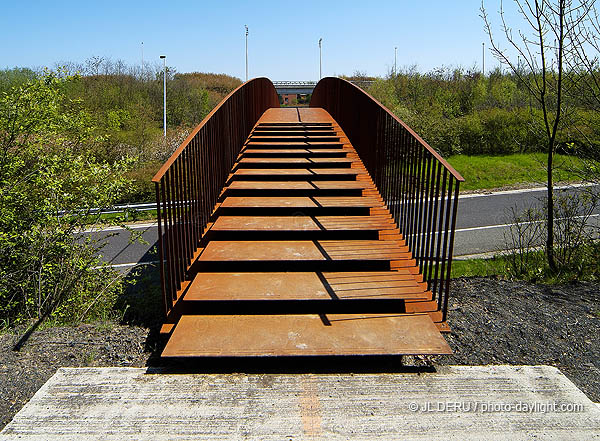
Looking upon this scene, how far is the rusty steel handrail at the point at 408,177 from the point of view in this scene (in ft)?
13.3

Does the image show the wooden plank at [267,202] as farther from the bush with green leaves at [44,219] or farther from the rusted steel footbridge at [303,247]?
the bush with green leaves at [44,219]

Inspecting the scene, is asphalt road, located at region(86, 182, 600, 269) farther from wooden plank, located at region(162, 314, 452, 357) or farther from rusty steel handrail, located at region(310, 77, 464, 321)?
wooden plank, located at region(162, 314, 452, 357)

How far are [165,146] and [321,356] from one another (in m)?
24.6

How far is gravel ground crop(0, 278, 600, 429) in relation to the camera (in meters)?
3.39

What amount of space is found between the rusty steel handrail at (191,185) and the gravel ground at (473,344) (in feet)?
1.80

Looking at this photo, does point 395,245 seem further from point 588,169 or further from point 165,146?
point 165,146

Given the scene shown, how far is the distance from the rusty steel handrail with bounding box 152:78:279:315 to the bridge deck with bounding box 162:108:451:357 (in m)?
0.17

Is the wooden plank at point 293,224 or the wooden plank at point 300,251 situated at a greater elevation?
the wooden plank at point 293,224

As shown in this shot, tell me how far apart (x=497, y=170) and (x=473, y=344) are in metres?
20.7

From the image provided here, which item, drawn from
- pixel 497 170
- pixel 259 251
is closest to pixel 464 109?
pixel 497 170

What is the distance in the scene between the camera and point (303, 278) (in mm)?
4289

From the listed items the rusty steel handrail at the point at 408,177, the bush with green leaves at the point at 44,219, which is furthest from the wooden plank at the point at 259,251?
the bush with green leaves at the point at 44,219

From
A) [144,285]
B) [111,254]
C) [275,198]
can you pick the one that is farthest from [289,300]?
[111,254]

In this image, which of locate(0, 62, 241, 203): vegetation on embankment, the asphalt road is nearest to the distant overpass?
locate(0, 62, 241, 203): vegetation on embankment
